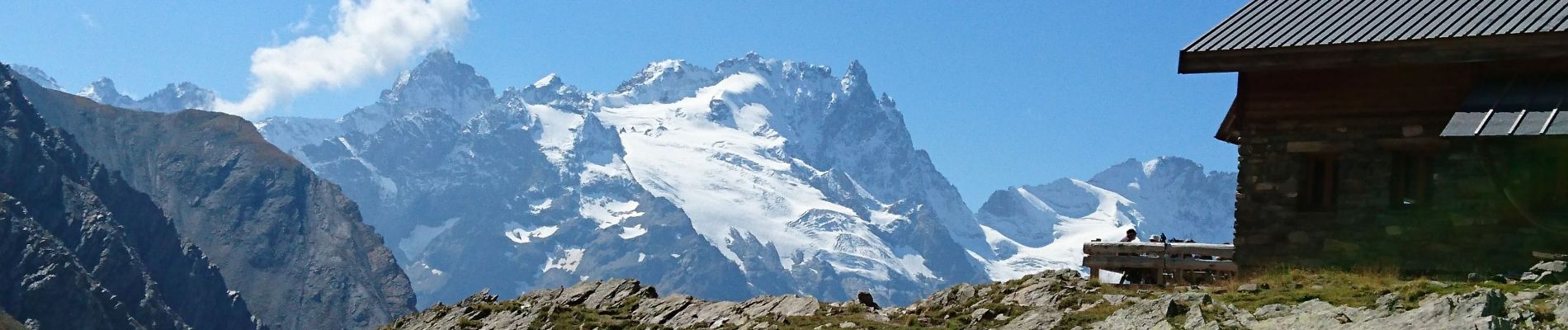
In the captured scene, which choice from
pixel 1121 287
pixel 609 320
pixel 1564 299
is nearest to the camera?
pixel 1564 299

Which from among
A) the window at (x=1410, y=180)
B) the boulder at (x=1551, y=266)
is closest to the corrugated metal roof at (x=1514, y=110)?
the window at (x=1410, y=180)

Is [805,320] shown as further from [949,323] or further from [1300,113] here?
[1300,113]

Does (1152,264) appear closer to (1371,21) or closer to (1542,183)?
(1371,21)

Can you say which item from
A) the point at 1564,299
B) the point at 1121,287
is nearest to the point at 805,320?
the point at 1121,287

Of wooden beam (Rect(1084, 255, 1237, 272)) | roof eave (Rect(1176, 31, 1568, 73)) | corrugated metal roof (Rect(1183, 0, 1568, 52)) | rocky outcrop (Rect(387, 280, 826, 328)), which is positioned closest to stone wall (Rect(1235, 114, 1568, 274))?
roof eave (Rect(1176, 31, 1568, 73))

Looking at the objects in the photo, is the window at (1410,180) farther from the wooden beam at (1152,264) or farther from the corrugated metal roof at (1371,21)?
the wooden beam at (1152,264)

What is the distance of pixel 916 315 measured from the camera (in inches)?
1299

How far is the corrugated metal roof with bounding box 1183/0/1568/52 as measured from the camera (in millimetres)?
28328

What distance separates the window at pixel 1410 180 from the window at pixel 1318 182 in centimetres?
109

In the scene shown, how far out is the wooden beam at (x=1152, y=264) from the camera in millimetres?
33281

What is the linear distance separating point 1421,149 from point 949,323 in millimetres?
9064

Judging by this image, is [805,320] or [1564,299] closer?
[1564,299]

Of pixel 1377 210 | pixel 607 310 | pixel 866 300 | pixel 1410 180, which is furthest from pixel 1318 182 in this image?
pixel 607 310

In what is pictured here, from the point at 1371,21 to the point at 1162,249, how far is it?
6.51 meters
